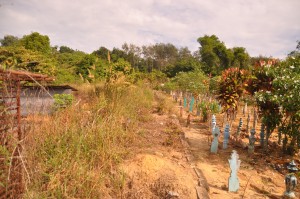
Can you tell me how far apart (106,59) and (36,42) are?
29.6ft

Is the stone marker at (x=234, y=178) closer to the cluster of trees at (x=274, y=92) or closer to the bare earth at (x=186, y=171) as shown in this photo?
the bare earth at (x=186, y=171)

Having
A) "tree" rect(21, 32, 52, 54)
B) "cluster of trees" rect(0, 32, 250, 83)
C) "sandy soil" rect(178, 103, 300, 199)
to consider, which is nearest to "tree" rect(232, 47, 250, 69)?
"cluster of trees" rect(0, 32, 250, 83)

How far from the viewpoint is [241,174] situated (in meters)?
4.45

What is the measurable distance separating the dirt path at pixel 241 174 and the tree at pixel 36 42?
16148 millimetres

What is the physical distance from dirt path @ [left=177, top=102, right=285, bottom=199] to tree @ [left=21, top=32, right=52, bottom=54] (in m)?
16.1

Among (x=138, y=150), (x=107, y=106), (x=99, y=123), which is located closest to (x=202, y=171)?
(x=138, y=150)

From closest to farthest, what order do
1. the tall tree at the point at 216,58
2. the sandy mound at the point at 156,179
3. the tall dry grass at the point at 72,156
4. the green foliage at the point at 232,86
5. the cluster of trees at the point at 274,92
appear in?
the tall dry grass at the point at 72,156 → the sandy mound at the point at 156,179 → the cluster of trees at the point at 274,92 → the green foliage at the point at 232,86 → the tall tree at the point at 216,58

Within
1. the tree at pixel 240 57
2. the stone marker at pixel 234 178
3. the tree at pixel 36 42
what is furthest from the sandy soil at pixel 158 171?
the tree at pixel 240 57

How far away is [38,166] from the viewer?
2797 mm

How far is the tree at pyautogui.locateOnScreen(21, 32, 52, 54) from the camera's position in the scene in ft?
59.6

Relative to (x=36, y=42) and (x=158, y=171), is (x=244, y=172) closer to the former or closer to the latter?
(x=158, y=171)

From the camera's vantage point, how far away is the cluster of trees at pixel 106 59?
33.9ft

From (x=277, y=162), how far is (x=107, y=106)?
3.86 m

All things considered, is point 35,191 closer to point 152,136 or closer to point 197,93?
point 152,136
